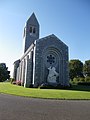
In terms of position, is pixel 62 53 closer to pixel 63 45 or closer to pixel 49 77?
pixel 63 45

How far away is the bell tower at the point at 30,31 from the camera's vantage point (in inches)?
2130

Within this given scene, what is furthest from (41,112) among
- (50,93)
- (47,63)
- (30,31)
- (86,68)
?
(86,68)

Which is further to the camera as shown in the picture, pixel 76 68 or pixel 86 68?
pixel 86 68

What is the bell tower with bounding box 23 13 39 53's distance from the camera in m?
54.1

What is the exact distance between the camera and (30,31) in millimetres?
55375

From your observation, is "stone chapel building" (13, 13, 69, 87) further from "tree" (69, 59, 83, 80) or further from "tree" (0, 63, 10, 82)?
"tree" (0, 63, 10, 82)

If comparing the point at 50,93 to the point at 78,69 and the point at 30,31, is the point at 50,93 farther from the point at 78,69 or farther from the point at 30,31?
the point at 78,69

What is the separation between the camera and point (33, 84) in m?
36.6

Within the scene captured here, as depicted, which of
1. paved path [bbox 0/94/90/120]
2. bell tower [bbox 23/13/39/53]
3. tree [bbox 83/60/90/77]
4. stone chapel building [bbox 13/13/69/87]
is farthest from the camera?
tree [bbox 83/60/90/77]

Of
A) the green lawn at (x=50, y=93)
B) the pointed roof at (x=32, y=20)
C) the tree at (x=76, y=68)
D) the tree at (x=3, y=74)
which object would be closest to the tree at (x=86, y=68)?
the tree at (x=76, y=68)

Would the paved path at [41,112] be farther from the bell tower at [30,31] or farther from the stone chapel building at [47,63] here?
the bell tower at [30,31]

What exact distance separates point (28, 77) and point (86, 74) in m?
41.1

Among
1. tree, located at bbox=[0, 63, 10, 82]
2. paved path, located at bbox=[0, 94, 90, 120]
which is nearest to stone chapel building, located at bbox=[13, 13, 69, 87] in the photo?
paved path, located at bbox=[0, 94, 90, 120]

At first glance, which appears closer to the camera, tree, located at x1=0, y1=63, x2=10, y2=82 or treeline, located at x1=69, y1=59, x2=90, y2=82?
treeline, located at x1=69, y1=59, x2=90, y2=82
